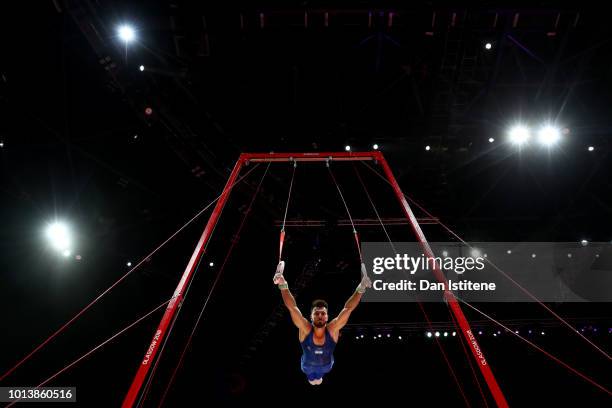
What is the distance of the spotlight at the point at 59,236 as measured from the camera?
8359 millimetres

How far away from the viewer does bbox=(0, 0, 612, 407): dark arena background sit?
649 centimetres

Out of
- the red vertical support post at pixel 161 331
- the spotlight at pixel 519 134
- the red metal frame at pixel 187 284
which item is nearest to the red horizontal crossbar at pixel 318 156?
the red metal frame at pixel 187 284

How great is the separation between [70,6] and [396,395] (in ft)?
39.2

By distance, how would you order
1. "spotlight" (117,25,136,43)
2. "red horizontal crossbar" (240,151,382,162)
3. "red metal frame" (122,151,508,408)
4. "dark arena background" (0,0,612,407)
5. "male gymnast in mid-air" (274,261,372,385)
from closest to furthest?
"red metal frame" (122,151,508,408) < "male gymnast in mid-air" (274,261,372,385) < "red horizontal crossbar" (240,151,382,162) < "dark arena background" (0,0,612,407) < "spotlight" (117,25,136,43)

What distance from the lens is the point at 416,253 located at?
32.7ft

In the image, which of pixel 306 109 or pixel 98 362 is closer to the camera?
pixel 306 109

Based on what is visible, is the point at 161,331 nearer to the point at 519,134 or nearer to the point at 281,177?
the point at 281,177

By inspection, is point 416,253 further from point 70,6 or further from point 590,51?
point 70,6

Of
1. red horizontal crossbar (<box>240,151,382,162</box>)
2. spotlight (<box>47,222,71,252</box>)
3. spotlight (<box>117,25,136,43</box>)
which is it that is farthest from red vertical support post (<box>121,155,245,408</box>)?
spotlight (<box>47,222,71,252</box>)

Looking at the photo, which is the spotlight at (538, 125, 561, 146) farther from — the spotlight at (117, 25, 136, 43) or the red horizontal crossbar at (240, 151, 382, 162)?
the spotlight at (117, 25, 136, 43)

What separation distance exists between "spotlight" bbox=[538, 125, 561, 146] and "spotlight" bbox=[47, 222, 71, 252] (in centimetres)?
1080

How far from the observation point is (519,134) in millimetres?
8430

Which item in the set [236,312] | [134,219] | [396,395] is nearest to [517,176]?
[396,395]

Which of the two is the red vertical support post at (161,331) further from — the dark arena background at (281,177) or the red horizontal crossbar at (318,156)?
the red horizontal crossbar at (318,156)
